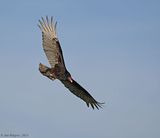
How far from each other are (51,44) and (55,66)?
1.86 meters

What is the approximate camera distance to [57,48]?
23.9m

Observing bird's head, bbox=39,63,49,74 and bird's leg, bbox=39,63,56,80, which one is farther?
bird's head, bbox=39,63,49,74

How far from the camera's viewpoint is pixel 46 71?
22.5 m

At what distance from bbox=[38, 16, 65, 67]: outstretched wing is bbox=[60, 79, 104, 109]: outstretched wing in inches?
42.0

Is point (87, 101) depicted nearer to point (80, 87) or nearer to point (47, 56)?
point (80, 87)

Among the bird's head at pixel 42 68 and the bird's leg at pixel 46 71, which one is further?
the bird's head at pixel 42 68

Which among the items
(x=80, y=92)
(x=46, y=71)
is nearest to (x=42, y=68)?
(x=46, y=71)

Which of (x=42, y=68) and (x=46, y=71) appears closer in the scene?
(x=46, y=71)

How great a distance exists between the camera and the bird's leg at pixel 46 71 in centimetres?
2219

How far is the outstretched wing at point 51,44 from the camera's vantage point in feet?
75.3

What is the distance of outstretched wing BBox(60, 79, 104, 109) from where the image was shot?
23816 mm

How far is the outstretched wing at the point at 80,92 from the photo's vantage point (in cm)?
2382

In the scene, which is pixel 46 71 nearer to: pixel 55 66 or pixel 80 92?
pixel 55 66

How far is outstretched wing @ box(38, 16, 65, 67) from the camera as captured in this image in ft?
75.3
